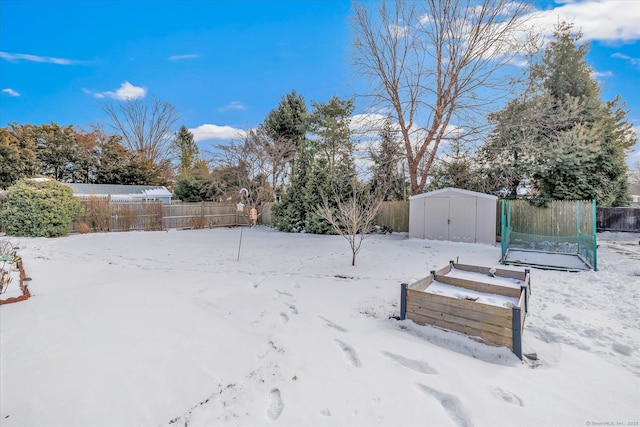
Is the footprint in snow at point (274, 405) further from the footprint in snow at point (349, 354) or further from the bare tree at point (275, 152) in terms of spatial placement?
the bare tree at point (275, 152)

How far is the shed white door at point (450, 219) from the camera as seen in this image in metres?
9.55

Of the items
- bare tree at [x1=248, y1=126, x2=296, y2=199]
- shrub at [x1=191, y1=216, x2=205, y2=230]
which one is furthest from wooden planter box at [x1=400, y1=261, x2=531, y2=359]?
bare tree at [x1=248, y1=126, x2=296, y2=199]

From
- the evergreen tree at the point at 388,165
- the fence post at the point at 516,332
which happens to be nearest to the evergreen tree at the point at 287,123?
the evergreen tree at the point at 388,165

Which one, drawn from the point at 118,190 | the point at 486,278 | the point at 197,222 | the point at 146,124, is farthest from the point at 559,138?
the point at 146,124

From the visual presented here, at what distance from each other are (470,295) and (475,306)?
73 centimetres

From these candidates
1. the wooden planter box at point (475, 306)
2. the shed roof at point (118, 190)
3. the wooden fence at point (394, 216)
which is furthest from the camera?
the shed roof at point (118, 190)

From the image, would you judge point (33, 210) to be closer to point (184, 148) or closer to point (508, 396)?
point (508, 396)

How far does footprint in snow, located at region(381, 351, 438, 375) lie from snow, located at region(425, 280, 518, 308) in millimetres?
1030

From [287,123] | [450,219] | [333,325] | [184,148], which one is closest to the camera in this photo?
[333,325]

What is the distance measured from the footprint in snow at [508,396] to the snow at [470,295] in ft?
3.37

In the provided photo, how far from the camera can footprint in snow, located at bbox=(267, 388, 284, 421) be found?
189 centimetres

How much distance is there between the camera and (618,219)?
511 inches

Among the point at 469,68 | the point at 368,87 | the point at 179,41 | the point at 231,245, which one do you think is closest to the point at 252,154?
the point at 179,41

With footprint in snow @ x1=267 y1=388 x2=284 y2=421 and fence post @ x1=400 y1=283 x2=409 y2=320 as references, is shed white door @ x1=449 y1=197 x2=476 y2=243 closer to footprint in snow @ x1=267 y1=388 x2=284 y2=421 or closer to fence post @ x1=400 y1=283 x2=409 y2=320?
fence post @ x1=400 y1=283 x2=409 y2=320
